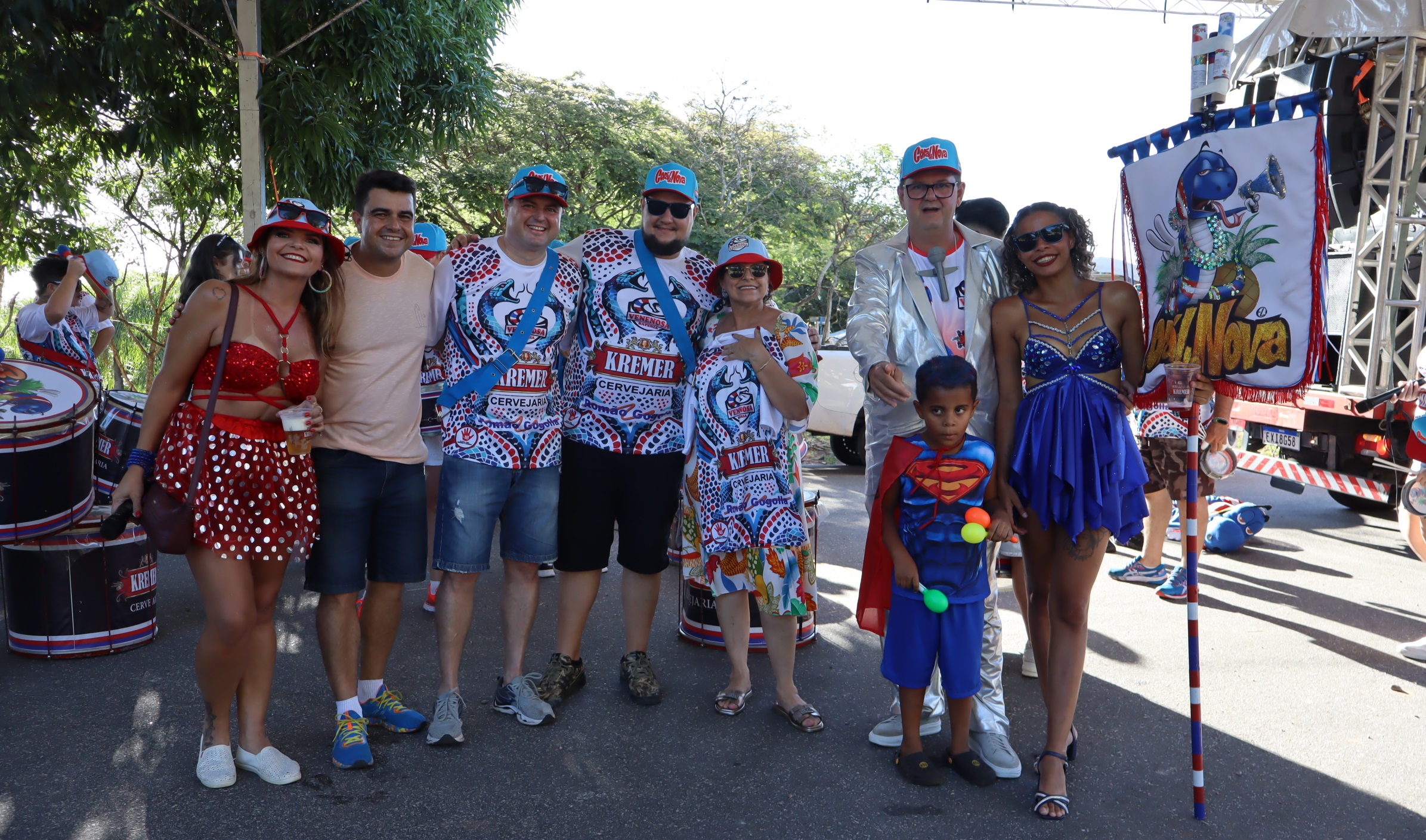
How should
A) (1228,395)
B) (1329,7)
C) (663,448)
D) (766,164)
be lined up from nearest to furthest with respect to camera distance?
(1228,395)
(663,448)
(1329,7)
(766,164)

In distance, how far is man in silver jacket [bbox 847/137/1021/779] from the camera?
140 inches

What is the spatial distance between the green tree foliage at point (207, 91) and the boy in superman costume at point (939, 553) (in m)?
6.93

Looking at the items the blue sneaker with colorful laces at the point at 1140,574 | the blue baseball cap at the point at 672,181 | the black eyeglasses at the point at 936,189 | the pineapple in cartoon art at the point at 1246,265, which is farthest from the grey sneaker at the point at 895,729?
the blue sneaker with colorful laces at the point at 1140,574

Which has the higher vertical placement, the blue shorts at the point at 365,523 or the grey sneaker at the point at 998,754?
the blue shorts at the point at 365,523

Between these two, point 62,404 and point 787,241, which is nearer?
point 62,404

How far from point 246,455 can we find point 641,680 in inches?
71.5

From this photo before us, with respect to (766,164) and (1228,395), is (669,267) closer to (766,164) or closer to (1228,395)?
(1228,395)

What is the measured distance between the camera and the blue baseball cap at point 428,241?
575 cm

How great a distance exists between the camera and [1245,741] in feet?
12.3

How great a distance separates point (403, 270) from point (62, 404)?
1795 millimetres

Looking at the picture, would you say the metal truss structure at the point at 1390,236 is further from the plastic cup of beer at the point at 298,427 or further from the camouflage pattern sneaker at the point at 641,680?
the plastic cup of beer at the point at 298,427

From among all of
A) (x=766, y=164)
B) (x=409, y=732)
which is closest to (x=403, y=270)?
(x=409, y=732)

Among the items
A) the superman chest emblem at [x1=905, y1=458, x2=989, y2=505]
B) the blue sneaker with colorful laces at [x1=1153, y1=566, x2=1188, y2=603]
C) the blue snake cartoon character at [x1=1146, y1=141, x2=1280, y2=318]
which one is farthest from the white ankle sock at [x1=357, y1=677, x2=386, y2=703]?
the blue sneaker with colorful laces at [x1=1153, y1=566, x2=1188, y2=603]

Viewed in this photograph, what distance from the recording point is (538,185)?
3.68 metres
